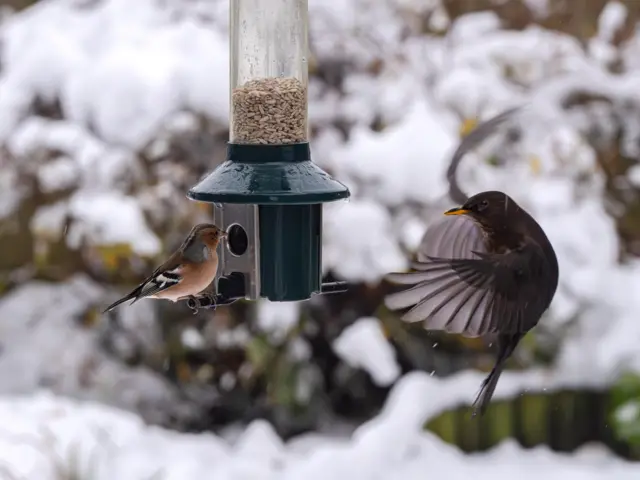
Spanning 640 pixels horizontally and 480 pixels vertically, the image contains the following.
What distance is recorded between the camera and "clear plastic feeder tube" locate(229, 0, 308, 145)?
2773 mm

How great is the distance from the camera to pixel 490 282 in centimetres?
242

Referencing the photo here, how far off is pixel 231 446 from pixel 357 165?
1479 mm

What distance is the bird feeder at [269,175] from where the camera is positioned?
2.55 metres

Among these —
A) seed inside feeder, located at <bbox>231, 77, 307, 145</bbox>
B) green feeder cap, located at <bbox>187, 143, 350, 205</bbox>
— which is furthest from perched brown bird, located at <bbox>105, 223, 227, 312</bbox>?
seed inside feeder, located at <bbox>231, 77, 307, 145</bbox>

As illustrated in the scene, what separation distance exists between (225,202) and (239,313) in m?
2.35

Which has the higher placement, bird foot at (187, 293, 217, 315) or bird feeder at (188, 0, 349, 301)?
bird feeder at (188, 0, 349, 301)

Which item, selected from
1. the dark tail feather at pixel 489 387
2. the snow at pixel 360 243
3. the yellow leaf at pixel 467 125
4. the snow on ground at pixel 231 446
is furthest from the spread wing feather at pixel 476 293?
the snow on ground at pixel 231 446

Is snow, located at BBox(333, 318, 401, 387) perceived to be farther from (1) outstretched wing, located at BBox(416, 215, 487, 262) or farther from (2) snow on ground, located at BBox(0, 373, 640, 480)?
(1) outstretched wing, located at BBox(416, 215, 487, 262)

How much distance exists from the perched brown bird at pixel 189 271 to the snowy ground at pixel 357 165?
1.78 m

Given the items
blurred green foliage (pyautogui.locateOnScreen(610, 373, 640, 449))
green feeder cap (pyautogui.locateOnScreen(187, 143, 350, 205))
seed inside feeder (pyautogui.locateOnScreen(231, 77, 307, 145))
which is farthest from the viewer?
blurred green foliage (pyautogui.locateOnScreen(610, 373, 640, 449))

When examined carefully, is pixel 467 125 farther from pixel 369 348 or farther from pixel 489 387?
pixel 489 387

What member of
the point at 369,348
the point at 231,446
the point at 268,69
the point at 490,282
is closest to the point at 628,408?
the point at 369,348

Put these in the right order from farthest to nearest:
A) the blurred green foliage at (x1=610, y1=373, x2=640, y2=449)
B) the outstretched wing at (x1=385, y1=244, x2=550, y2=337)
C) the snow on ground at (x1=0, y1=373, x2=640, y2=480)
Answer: the blurred green foliage at (x1=610, y1=373, x2=640, y2=449) < the snow on ground at (x1=0, y1=373, x2=640, y2=480) < the outstretched wing at (x1=385, y1=244, x2=550, y2=337)

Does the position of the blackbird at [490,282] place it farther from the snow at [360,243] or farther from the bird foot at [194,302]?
the snow at [360,243]
